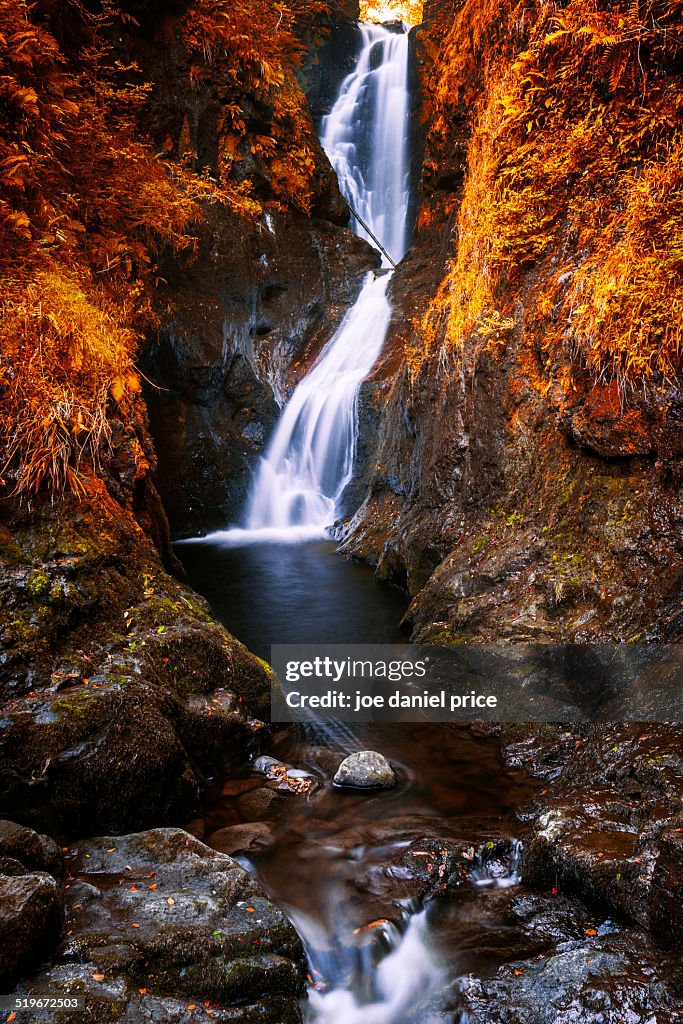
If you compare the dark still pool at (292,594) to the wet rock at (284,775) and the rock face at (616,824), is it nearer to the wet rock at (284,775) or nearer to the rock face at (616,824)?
the wet rock at (284,775)

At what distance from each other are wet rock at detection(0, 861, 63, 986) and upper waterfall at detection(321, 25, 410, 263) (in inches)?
668

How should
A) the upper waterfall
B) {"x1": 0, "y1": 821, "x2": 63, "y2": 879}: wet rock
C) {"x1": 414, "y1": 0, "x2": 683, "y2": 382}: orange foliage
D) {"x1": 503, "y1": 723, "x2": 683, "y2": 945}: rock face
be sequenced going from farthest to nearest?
the upper waterfall
{"x1": 414, "y1": 0, "x2": 683, "y2": 382}: orange foliage
{"x1": 0, "y1": 821, "x2": 63, "y2": 879}: wet rock
{"x1": 503, "y1": 723, "x2": 683, "y2": 945}: rock face

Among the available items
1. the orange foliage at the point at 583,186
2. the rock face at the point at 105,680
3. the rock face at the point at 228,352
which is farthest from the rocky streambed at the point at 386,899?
the rock face at the point at 228,352

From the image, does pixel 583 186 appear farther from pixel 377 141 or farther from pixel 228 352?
pixel 377 141

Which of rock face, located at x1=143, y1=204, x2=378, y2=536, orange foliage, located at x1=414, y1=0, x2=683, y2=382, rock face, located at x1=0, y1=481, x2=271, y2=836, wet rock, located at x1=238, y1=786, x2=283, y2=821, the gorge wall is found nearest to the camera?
rock face, located at x1=0, y1=481, x2=271, y2=836

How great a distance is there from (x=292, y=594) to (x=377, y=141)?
637 inches

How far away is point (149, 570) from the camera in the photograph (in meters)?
5.17

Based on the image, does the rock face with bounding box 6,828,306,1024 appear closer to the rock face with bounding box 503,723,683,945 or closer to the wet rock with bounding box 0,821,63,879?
the wet rock with bounding box 0,821,63,879

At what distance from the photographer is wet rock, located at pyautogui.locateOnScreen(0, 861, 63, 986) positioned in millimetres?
2215

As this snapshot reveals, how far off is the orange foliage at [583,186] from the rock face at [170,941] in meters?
4.51

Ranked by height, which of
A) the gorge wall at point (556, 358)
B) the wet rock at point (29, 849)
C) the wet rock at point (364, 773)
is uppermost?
the gorge wall at point (556, 358)

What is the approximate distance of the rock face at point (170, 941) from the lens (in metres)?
2.29

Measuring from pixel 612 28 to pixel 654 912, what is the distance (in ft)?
22.0

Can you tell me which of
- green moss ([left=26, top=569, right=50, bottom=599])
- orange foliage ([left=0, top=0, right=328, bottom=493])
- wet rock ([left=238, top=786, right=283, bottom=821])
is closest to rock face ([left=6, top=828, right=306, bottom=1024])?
wet rock ([left=238, top=786, right=283, bottom=821])
